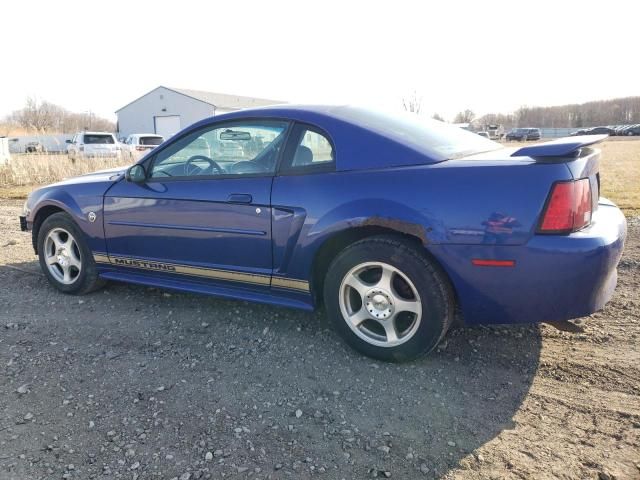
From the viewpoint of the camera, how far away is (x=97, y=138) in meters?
21.7

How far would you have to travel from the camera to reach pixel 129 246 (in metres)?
4.00

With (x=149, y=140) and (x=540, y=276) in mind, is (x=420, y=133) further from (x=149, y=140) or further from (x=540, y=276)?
(x=149, y=140)

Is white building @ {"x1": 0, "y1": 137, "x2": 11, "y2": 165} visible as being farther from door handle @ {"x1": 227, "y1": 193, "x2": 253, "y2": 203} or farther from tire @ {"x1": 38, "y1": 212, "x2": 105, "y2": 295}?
door handle @ {"x1": 227, "y1": 193, "x2": 253, "y2": 203}

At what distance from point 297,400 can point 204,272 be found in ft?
4.34

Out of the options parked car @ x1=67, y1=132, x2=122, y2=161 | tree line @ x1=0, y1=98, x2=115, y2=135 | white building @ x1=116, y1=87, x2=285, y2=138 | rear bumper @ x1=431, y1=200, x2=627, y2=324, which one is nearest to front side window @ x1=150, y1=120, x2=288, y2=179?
rear bumper @ x1=431, y1=200, x2=627, y2=324

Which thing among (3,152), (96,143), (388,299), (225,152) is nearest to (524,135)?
(96,143)

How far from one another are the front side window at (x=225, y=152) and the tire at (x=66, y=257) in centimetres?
101

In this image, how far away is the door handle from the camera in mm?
3357

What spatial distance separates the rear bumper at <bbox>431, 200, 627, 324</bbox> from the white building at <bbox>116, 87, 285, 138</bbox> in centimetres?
4350

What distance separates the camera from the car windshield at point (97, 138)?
21.3 meters

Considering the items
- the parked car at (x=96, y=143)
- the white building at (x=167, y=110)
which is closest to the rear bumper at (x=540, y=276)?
the parked car at (x=96, y=143)

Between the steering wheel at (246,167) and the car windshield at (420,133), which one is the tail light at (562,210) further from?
the steering wheel at (246,167)

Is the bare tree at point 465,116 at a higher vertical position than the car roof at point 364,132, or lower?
higher

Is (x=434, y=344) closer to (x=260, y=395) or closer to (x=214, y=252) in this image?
(x=260, y=395)
